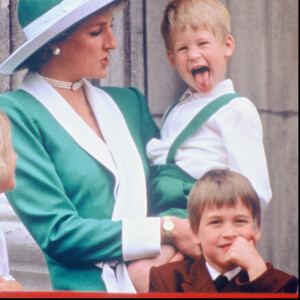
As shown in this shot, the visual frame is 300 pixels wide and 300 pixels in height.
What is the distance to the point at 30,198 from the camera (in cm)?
284

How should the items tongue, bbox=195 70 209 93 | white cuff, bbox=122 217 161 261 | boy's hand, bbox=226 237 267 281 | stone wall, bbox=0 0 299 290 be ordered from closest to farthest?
boy's hand, bbox=226 237 267 281 < white cuff, bbox=122 217 161 261 < tongue, bbox=195 70 209 93 < stone wall, bbox=0 0 299 290

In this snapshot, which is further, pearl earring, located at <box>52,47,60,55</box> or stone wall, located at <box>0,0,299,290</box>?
stone wall, located at <box>0,0,299,290</box>

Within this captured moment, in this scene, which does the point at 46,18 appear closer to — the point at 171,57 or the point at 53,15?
the point at 53,15

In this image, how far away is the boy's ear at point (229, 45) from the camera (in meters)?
2.95

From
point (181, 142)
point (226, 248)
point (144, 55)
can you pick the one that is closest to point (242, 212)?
point (226, 248)

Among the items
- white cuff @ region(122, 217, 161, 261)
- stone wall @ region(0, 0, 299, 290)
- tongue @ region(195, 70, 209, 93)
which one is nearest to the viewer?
white cuff @ region(122, 217, 161, 261)

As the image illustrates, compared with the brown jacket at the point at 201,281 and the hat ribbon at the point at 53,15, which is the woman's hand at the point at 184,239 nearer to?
the brown jacket at the point at 201,281

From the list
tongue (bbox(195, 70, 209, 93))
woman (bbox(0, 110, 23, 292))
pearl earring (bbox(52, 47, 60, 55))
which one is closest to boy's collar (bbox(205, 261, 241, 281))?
tongue (bbox(195, 70, 209, 93))

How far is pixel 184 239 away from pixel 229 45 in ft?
2.18

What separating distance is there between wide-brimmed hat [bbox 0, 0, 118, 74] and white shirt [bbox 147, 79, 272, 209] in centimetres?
47

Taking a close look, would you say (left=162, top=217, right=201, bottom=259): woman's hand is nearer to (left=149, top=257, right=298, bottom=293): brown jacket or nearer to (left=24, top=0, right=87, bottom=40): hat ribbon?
(left=149, top=257, right=298, bottom=293): brown jacket

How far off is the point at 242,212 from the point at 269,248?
38cm

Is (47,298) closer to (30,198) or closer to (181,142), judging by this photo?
(30,198)

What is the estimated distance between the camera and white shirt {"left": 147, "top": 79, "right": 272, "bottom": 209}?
2.81 m
